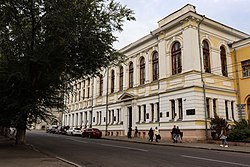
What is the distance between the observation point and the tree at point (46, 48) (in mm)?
14648

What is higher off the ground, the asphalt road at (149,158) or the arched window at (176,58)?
the arched window at (176,58)

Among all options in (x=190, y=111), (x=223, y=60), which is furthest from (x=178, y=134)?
(x=223, y=60)

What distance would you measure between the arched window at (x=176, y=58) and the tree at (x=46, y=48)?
1237 cm

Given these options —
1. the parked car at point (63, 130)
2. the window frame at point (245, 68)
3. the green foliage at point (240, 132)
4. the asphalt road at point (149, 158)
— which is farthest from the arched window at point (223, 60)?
the parked car at point (63, 130)

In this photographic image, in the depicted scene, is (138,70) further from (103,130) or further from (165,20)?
(103,130)

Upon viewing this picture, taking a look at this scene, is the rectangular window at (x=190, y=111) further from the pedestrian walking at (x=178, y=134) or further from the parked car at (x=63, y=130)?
the parked car at (x=63, y=130)

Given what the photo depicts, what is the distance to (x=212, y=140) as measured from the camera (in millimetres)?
23781

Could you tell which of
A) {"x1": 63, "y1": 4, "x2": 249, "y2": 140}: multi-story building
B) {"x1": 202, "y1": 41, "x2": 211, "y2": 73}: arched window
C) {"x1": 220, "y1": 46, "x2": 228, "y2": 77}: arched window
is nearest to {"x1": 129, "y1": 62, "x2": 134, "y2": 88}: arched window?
{"x1": 63, "y1": 4, "x2": 249, "y2": 140}: multi-story building

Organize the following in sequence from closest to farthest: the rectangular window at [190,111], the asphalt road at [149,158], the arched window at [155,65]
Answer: the asphalt road at [149,158], the rectangular window at [190,111], the arched window at [155,65]

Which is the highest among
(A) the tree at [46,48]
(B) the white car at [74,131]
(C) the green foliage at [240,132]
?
(A) the tree at [46,48]

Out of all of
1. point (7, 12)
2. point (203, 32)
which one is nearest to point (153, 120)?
point (203, 32)

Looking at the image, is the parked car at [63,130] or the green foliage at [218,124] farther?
the parked car at [63,130]

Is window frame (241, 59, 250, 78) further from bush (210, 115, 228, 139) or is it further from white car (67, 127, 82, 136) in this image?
white car (67, 127, 82, 136)

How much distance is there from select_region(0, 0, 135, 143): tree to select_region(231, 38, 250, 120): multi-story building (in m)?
17.0
